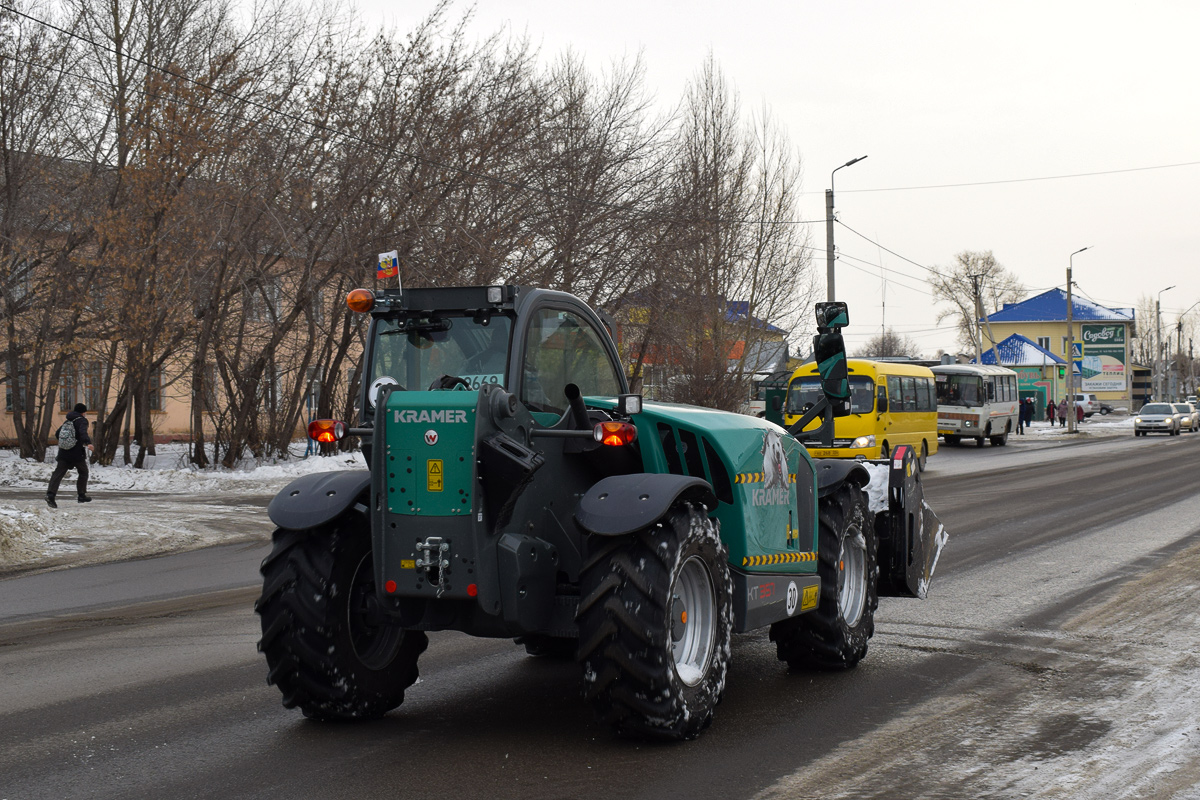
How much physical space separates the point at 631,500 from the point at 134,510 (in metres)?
16.0

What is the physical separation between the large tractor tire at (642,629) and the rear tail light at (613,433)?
1.48 ft

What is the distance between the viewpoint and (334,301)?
28438mm

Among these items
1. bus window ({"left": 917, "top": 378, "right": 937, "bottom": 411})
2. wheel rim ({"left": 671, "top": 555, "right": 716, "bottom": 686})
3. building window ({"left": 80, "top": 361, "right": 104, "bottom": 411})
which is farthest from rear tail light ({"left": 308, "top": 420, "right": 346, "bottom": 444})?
bus window ({"left": 917, "top": 378, "right": 937, "bottom": 411})

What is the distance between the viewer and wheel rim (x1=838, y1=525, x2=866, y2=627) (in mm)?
7539

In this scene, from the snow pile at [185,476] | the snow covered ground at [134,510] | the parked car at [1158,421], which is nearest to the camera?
the snow covered ground at [134,510]

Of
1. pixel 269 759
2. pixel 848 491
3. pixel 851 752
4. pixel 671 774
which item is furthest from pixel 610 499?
pixel 848 491

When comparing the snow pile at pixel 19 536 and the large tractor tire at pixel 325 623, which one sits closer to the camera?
the large tractor tire at pixel 325 623

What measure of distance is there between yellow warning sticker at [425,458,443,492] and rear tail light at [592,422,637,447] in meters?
0.70

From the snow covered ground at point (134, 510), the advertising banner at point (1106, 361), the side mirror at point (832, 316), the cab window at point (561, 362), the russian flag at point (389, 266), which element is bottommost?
the snow covered ground at point (134, 510)

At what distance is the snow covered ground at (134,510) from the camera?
14930 mm

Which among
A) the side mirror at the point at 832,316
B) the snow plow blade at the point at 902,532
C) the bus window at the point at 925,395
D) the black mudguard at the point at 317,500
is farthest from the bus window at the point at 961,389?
the black mudguard at the point at 317,500

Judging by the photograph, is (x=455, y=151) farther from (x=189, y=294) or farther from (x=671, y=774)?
(x=671, y=774)

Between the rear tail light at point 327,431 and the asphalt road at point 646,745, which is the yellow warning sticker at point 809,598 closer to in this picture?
the asphalt road at point 646,745

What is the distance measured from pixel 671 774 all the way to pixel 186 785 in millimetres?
2011
